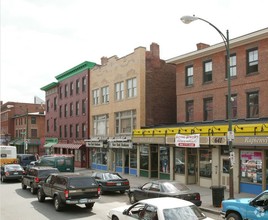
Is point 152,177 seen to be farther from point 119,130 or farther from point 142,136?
point 119,130

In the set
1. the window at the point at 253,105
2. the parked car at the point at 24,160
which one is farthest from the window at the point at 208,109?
the parked car at the point at 24,160

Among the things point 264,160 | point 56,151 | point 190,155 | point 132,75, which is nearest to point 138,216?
point 264,160

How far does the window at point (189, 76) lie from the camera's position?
1139 inches

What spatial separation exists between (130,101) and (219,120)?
11.1 m

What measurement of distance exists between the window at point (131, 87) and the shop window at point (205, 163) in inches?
445

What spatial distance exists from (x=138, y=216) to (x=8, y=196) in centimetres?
1440

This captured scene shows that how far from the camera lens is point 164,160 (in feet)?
95.3

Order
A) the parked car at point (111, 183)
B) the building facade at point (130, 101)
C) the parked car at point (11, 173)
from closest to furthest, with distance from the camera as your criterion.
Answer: the parked car at point (111, 183) → the parked car at point (11, 173) → the building facade at point (130, 101)

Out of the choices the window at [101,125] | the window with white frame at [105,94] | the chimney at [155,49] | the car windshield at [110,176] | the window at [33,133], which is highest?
the chimney at [155,49]

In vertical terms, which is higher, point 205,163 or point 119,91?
point 119,91

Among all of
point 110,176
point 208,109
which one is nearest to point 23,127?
point 208,109

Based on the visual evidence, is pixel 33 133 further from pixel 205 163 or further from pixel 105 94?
pixel 205 163

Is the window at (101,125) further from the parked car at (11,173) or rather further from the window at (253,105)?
the window at (253,105)

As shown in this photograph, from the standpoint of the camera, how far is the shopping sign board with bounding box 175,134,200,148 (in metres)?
23.2
